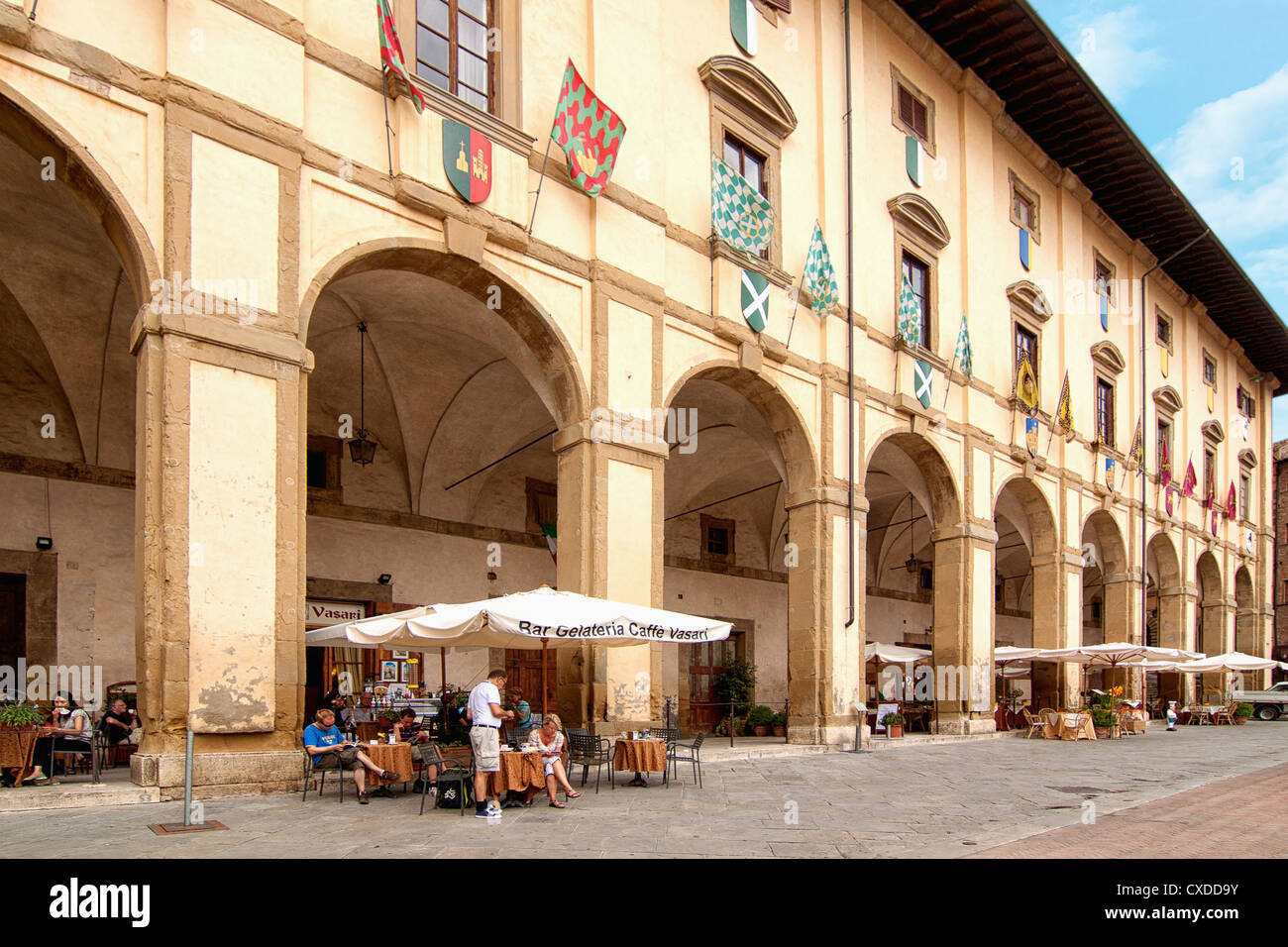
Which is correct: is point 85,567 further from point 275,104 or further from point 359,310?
point 275,104

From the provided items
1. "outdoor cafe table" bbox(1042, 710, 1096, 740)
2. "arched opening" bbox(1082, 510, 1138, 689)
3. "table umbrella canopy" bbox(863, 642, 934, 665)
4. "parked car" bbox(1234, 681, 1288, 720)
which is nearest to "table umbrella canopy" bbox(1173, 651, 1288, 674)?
"arched opening" bbox(1082, 510, 1138, 689)

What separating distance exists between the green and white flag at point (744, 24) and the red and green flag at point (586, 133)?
3.97 m

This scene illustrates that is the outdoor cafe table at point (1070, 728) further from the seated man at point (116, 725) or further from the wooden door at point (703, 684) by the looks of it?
the seated man at point (116, 725)

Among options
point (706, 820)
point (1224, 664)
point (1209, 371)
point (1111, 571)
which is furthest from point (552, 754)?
point (1209, 371)

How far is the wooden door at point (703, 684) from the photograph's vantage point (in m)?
21.0

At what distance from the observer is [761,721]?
1916 centimetres

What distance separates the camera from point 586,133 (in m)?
11.9

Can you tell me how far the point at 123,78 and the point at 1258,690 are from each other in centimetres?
3738

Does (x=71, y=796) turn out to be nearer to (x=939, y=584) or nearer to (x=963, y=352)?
(x=939, y=584)

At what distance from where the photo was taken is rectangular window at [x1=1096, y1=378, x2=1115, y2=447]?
1027 inches

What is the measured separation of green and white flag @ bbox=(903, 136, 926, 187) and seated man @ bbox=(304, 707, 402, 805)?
1463 centimetres

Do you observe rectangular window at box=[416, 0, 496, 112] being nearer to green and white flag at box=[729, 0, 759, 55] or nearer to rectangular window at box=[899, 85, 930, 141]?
green and white flag at box=[729, 0, 759, 55]
